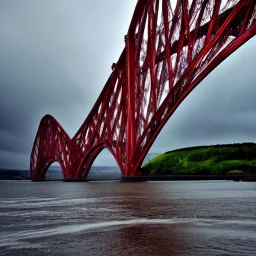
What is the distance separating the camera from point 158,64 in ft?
102

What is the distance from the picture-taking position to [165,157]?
234 feet

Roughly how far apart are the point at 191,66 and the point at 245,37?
4.44m

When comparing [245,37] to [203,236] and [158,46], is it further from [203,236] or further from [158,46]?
[203,236]

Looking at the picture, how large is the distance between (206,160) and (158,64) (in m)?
36.6

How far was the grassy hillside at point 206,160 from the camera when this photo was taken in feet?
188

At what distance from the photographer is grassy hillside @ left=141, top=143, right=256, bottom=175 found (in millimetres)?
57209

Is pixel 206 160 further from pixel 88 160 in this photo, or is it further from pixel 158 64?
pixel 158 64

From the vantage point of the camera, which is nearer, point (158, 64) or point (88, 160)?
point (158, 64)

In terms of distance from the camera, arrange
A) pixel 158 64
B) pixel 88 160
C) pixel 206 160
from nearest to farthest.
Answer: pixel 158 64 < pixel 88 160 < pixel 206 160

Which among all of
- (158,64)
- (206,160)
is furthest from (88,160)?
(158,64)

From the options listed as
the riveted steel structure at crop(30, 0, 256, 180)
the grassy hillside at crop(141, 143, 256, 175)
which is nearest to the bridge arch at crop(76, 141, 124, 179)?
the riveted steel structure at crop(30, 0, 256, 180)

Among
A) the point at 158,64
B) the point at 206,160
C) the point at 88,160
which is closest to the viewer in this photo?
the point at 158,64

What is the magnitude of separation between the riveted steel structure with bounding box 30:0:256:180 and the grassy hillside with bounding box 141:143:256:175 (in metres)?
16.6

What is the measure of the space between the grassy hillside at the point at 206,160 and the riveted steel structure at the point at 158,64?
54.4 ft
